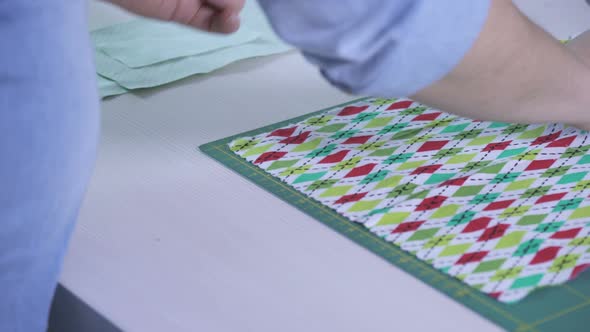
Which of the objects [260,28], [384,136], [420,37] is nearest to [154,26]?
[260,28]

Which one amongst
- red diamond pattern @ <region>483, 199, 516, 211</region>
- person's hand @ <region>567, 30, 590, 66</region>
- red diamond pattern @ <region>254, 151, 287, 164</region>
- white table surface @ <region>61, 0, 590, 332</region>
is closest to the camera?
white table surface @ <region>61, 0, 590, 332</region>

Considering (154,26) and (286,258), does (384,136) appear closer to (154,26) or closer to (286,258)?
(286,258)

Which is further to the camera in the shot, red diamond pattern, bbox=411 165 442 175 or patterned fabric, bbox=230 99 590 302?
red diamond pattern, bbox=411 165 442 175

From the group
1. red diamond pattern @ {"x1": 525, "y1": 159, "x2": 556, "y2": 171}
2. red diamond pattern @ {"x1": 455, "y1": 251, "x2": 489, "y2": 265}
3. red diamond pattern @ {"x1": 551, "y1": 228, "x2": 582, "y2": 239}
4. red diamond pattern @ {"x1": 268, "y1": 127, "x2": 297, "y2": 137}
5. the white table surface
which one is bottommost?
the white table surface

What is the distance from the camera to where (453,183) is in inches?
32.6

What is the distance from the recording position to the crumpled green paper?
3.55 feet

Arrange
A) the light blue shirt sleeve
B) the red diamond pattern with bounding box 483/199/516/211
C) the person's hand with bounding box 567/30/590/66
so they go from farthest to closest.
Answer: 1. the person's hand with bounding box 567/30/590/66
2. the red diamond pattern with bounding box 483/199/516/211
3. the light blue shirt sleeve

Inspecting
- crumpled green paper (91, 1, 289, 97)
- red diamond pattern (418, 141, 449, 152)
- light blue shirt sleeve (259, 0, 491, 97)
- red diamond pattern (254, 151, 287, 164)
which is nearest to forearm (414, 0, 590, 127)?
light blue shirt sleeve (259, 0, 491, 97)

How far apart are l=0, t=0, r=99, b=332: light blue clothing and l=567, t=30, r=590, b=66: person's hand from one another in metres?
0.56

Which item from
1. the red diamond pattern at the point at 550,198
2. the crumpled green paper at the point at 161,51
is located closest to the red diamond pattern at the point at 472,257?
the red diamond pattern at the point at 550,198

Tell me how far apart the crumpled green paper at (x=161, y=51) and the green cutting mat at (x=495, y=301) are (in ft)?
1.16

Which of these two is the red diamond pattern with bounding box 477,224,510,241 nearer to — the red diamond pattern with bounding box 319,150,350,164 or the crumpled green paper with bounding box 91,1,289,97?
the red diamond pattern with bounding box 319,150,350,164

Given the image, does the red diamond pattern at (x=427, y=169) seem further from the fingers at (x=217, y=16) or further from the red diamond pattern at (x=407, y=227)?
the fingers at (x=217, y=16)

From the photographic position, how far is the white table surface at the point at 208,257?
0.67 meters
